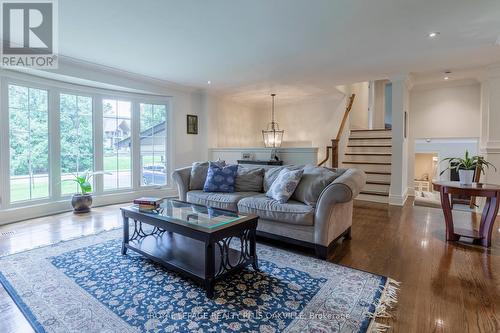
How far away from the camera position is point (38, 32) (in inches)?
124

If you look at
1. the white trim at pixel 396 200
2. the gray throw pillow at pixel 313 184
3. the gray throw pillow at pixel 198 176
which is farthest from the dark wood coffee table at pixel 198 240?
the white trim at pixel 396 200

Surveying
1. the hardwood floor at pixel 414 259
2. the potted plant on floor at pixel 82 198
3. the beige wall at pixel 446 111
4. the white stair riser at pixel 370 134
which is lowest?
the hardwood floor at pixel 414 259

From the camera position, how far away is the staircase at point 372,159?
5.53 metres

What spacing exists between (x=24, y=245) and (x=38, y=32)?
2.48 metres

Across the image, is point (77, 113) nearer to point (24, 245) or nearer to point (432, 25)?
point (24, 245)

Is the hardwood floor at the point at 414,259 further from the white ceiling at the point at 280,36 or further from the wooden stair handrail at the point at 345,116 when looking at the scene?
the white ceiling at the point at 280,36

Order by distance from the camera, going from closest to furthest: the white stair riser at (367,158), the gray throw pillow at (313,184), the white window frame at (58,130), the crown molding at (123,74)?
the gray throw pillow at (313,184) < the white window frame at (58,130) < the crown molding at (123,74) < the white stair riser at (367,158)

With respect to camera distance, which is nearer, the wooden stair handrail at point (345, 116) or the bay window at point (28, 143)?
the bay window at point (28, 143)

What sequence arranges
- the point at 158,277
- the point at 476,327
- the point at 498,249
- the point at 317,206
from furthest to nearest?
the point at 498,249, the point at 317,206, the point at 158,277, the point at 476,327

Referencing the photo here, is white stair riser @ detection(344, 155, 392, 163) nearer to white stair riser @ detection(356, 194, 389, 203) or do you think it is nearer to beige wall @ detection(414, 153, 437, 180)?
white stair riser @ detection(356, 194, 389, 203)

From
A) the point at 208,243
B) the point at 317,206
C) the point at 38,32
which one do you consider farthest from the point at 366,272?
the point at 38,32

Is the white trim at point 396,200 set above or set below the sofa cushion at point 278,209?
below

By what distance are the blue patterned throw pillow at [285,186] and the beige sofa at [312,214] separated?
0.07 m

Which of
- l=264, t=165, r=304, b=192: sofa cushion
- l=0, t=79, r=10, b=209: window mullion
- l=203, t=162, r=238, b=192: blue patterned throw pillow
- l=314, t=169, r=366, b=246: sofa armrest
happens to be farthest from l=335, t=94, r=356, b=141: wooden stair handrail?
l=0, t=79, r=10, b=209: window mullion
